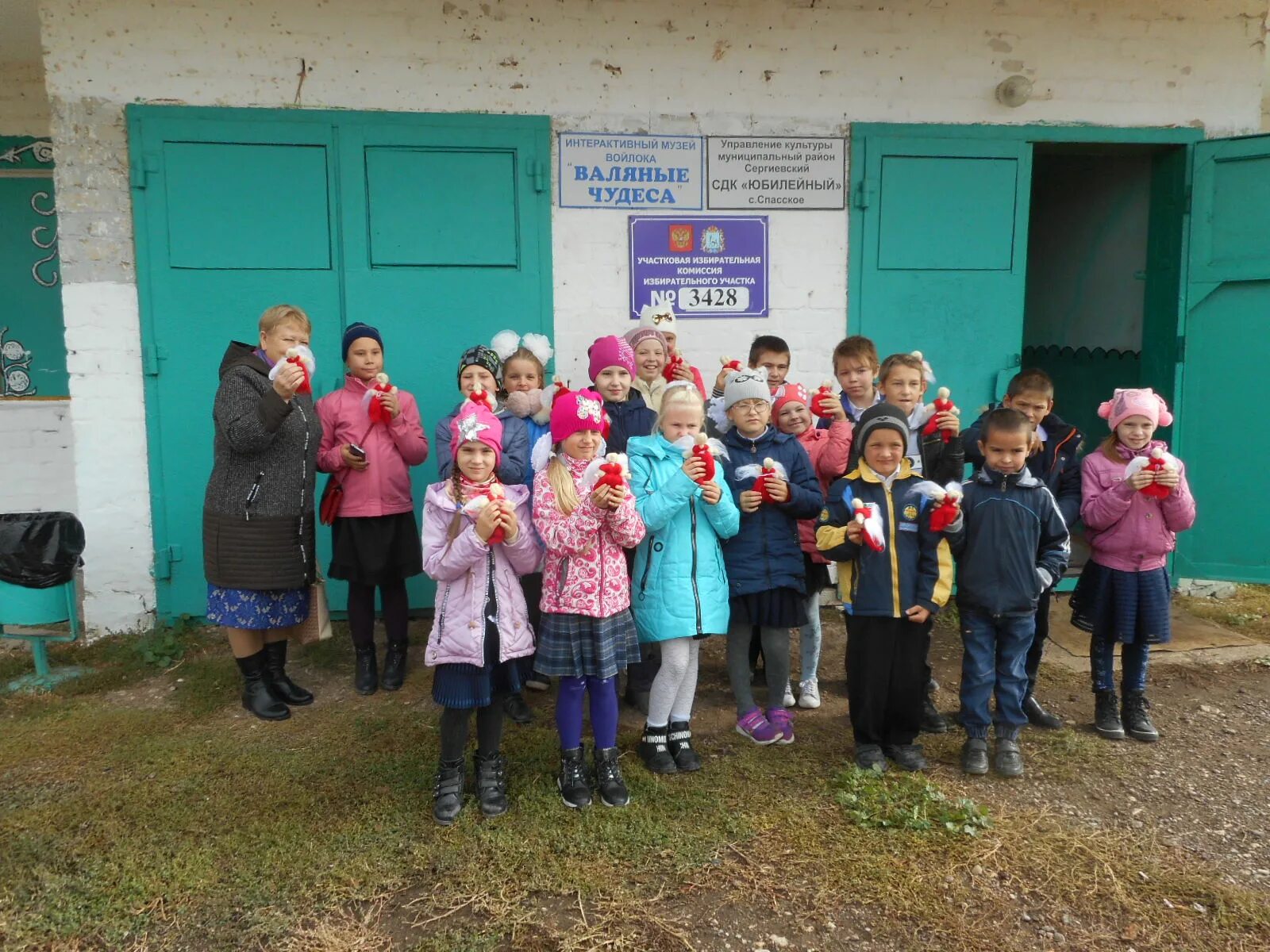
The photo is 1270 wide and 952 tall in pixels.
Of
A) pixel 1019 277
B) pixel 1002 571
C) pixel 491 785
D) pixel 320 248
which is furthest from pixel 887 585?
pixel 320 248

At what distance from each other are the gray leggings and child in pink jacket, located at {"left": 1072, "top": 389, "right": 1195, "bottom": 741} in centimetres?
127

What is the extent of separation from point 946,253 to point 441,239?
9.69ft

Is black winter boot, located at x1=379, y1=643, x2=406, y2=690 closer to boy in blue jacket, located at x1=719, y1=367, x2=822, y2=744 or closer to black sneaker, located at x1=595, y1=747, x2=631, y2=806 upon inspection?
black sneaker, located at x1=595, y1=747, x2=631, y2=806

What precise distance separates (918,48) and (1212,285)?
2287 millimetres

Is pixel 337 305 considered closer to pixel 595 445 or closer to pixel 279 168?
pixel 279 168

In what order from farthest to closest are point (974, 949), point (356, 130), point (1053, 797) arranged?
1. point (356, 130)
2. point (1053, 797)
3. point (974, 949)

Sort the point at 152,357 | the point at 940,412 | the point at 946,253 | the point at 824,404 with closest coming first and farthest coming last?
the point at 940,412
the point at 824,404
the point at 152,357
the point at 946,253

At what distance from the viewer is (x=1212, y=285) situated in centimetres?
529

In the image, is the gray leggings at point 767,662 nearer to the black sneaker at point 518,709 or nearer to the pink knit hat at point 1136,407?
the black sneaker at point 518,709

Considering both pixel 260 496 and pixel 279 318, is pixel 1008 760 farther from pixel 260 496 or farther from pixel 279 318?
pixel 279 318

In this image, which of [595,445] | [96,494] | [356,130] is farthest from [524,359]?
[96,494]

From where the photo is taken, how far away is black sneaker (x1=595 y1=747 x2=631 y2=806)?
2971 millimetres

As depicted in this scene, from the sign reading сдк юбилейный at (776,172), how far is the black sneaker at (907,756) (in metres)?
3.10

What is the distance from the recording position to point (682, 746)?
3.30 m
